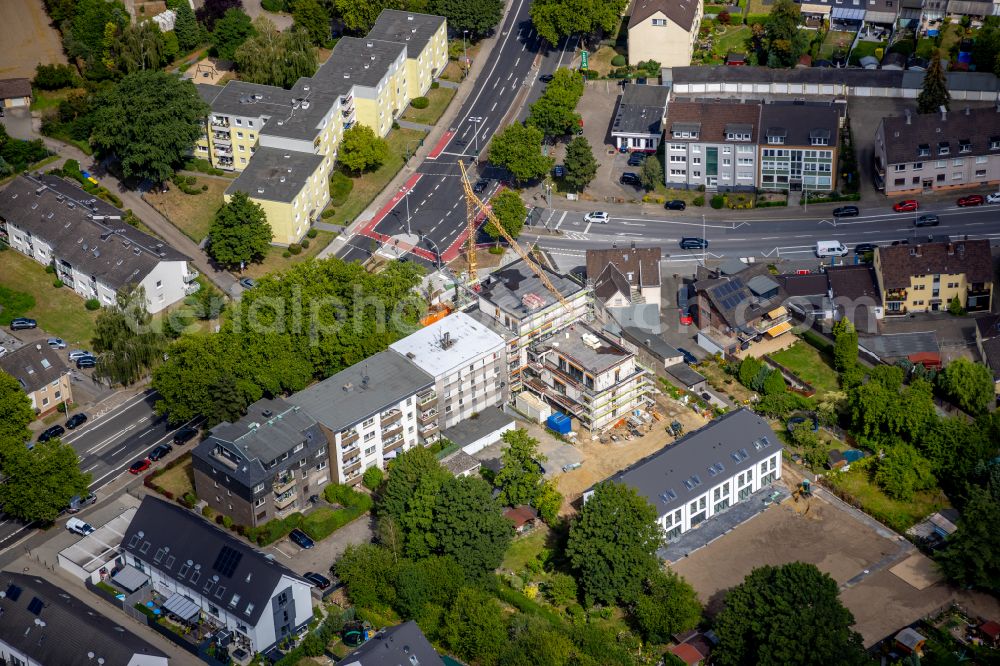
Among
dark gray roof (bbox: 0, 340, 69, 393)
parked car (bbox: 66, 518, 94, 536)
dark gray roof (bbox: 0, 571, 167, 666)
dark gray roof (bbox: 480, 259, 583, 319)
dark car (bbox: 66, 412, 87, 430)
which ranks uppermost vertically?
dark gray roof (bbox: 480, 259, 583, 319)

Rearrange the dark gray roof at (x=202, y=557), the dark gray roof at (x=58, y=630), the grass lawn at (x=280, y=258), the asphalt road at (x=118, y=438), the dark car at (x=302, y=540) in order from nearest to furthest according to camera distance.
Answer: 1. the dark gray roof at (x=58, y=630)
2. the dark gray roof at (x=202, y=557)
3. the dark car at (x=302, y=540)
4. the asphalt road at (x=118, y=438)
5. the grass lawn at (x=280, y=258)

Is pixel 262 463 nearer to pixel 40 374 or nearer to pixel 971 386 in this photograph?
pixel 40 374

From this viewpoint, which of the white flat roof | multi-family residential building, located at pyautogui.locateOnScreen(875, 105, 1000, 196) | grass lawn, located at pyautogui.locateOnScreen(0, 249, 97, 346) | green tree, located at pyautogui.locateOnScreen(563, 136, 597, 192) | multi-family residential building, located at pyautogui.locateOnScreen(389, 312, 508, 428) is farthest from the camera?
green tree, located at pyautogui.locateOnScreen(563, 136, 597, 192)

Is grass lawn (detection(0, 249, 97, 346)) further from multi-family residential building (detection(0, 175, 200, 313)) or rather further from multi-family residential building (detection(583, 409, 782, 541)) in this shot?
multi-family residential building (detection(583, 409, 782, 541))

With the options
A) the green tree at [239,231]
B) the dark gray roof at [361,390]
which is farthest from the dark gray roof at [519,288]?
the green tree at [239,231]

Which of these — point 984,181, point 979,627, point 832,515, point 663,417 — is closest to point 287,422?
point 663,417

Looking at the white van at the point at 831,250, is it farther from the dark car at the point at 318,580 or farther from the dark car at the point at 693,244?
the dark car at the point at 318,580

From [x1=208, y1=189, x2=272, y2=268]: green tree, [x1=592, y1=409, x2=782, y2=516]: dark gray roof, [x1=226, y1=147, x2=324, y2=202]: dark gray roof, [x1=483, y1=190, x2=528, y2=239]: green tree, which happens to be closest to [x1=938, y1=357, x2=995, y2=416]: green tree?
[x1=592, y1=409, x2=782, y2=516]: dark gray roof
